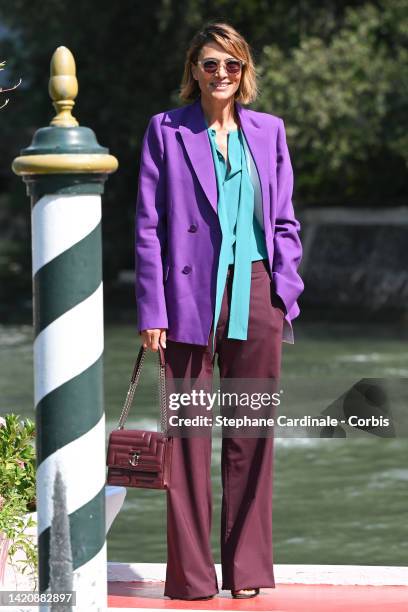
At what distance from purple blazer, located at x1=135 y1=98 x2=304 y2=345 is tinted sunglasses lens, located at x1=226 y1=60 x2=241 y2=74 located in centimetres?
21

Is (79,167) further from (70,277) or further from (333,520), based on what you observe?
(333,520)

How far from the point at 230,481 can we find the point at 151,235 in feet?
2.93

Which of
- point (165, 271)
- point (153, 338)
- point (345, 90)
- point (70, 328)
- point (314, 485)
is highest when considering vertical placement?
point (70, 328)

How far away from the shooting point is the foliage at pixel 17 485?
5.03 meters

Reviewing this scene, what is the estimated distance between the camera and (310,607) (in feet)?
17.0

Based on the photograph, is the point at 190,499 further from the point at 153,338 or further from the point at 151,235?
the point at 151,235

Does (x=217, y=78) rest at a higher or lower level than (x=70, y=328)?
higher

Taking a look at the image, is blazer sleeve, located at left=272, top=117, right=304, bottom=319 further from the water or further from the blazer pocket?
the water

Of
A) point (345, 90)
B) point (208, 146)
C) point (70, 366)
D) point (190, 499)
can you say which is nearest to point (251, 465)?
point (190, 499)

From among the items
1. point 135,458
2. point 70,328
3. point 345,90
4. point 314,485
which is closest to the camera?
point 70,328

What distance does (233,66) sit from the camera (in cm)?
507

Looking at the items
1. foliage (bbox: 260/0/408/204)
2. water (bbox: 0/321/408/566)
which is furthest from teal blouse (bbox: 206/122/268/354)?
foliage (bbox: 260/0/408/204)

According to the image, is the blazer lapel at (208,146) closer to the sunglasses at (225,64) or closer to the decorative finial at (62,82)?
the sunglasses at (225,64)

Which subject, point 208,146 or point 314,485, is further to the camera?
point 314,485
